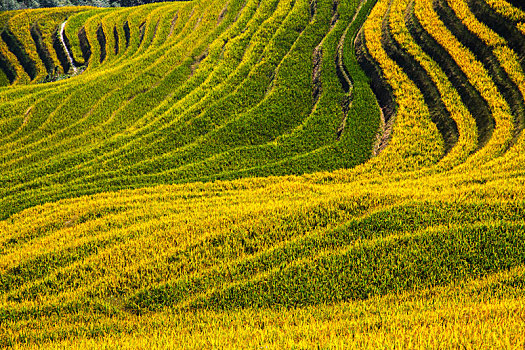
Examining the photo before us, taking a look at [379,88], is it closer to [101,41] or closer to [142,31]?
[142,31]

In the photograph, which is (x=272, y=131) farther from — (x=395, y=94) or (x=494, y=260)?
(x=494, y=260)

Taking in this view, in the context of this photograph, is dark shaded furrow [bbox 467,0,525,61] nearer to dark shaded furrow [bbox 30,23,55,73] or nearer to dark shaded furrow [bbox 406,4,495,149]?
dark shaded furrow [bbox 406,4,495,149]

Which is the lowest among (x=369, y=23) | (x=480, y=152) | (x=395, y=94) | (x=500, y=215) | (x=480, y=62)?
(x=500, y=215)

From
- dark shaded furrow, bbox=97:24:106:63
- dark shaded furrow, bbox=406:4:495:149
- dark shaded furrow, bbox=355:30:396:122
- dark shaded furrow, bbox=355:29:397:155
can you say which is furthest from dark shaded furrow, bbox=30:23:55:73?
dark shaded furrow, bbox=406:4:495:149

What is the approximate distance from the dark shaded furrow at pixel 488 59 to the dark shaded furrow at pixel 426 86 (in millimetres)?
4963

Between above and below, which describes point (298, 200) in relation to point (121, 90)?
below

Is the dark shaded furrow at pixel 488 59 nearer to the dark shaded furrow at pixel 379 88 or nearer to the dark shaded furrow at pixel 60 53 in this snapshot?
the dark shaded furrow at pixel 379 88

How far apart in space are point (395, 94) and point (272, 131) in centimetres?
1437

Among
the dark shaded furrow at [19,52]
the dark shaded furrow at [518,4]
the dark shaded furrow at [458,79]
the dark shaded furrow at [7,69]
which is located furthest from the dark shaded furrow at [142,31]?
the dark shaded furrow at [518,4]

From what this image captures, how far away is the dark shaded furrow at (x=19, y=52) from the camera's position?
83188 mm

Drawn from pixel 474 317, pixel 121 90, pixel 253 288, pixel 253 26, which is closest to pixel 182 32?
pixel 253 26

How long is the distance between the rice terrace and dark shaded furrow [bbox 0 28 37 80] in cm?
3390

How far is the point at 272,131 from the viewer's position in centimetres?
3862

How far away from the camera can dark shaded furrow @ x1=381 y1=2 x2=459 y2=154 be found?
31406 millimetres
